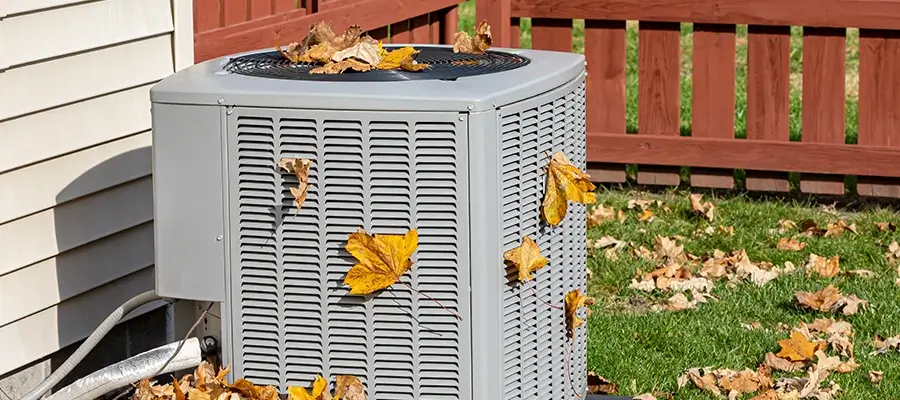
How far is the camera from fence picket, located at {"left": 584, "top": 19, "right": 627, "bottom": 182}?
763 cm

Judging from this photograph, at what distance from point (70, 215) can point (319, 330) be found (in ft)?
3.69

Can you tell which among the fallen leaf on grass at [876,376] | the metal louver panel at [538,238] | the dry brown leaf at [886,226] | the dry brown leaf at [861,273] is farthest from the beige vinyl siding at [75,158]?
the dry brown leaf at [886,226]

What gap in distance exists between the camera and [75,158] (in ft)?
13.5

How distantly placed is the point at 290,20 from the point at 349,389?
2412 mm

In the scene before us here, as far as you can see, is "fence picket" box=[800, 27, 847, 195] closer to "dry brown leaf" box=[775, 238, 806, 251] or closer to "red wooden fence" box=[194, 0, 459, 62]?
"dry brown leaf" box=[775, 238, 806, 251]

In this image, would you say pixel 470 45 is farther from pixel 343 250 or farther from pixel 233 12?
pixel 233 12

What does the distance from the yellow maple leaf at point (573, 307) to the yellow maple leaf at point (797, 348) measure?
4.13ft

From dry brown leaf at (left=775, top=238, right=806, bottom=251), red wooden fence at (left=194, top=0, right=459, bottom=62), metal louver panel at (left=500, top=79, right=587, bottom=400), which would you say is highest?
red wooden fence at (left=194, top=0, right=459, bottom=62)

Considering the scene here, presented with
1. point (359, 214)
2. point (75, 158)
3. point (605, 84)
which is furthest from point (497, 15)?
point (359, 214)

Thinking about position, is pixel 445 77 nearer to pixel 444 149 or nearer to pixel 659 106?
pixel 444 149

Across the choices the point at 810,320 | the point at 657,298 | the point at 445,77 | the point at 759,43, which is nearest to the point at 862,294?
the point at 810,320

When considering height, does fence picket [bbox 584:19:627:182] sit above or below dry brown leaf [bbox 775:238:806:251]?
above

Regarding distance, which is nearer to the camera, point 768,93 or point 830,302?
point 830,302

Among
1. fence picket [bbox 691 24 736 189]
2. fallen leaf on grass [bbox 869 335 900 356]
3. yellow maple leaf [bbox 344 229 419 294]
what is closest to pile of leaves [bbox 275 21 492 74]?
yellow maple leaf [bbox 344 229 419 294]
